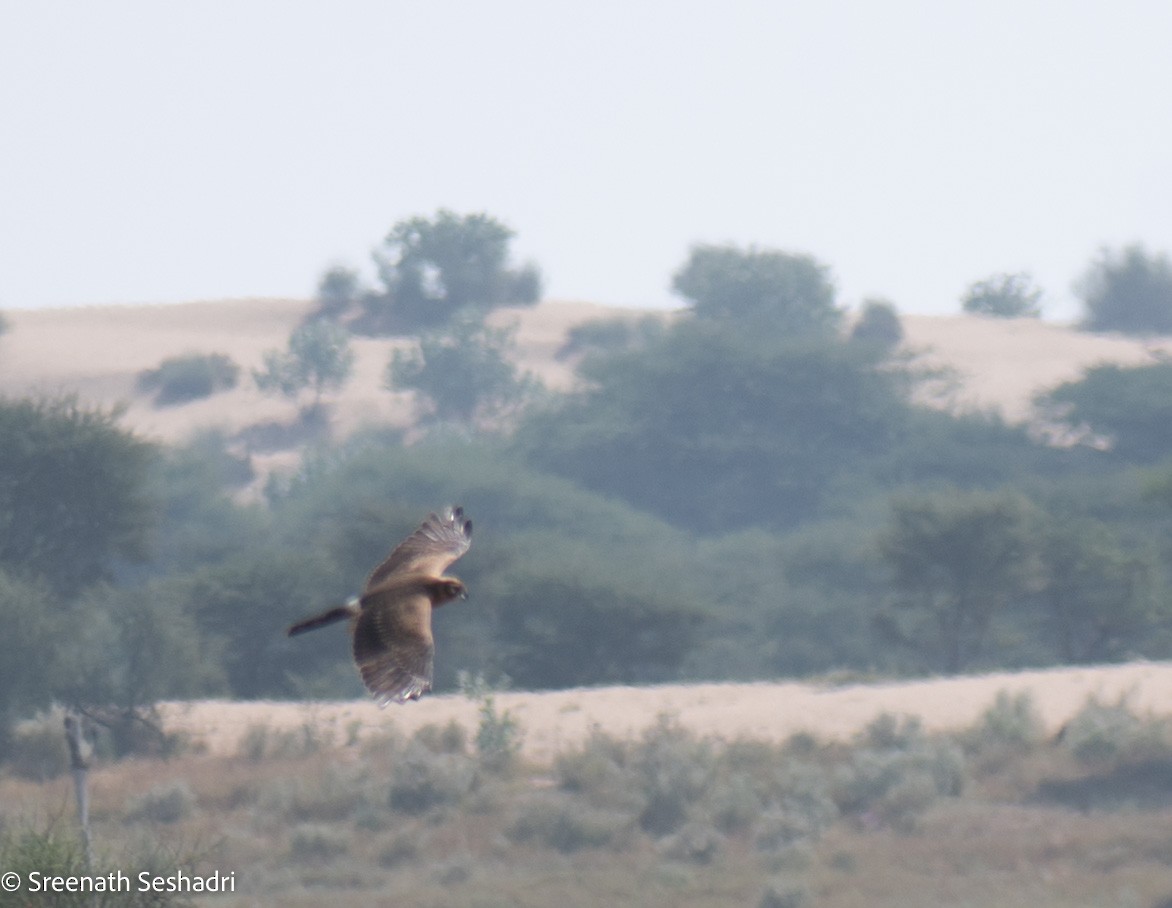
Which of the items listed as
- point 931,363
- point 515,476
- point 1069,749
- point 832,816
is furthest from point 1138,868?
point 931,363

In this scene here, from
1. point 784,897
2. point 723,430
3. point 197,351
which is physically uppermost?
point 197,351

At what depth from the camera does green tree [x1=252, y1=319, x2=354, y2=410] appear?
Result: 73.0 m

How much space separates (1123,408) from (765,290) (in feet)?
91.6

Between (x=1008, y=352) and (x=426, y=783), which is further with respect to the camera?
(x=1008, y=352)

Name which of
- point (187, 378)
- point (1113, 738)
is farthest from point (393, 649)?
point (187, 378)

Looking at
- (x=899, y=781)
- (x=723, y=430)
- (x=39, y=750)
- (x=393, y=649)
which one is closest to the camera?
(x=393, y=649)

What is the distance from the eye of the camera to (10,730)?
85.6 feet

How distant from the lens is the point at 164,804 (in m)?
21.7

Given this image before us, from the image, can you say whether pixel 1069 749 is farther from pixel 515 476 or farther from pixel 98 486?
pixel 515 476

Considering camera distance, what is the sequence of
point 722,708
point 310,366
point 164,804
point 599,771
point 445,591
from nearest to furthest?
point 445,591 < point 164,804 < point 599,771 < point 722,708 < point 310,366

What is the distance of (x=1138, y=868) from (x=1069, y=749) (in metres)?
5.79

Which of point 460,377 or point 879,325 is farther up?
point 879,325

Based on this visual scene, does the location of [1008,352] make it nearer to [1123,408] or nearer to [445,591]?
[1123,408]

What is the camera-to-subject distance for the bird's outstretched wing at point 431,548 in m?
7.36
